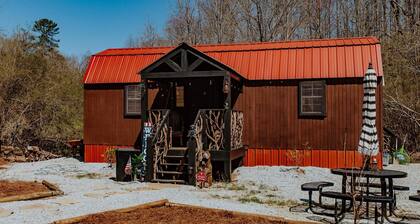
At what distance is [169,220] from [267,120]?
757 cm

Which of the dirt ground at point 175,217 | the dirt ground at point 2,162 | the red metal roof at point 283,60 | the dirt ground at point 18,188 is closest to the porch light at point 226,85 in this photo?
the red metal roof at point 283,60

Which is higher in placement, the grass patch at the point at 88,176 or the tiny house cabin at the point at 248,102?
the tiny house cabin at the point at 248,102

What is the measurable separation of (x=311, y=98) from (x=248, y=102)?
1996mm

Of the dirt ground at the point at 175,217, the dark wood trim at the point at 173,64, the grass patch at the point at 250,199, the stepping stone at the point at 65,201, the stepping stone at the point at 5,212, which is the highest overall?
the dark wood trim at the point at 173,64

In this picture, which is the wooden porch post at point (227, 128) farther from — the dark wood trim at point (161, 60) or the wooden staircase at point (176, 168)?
the dark wood trim at point (161, 60)

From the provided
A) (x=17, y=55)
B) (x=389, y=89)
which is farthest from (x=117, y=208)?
(x=389, y=89)

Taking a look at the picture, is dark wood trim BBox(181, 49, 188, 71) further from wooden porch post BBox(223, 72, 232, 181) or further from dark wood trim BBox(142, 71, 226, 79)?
wooden porch post BBox(223, 72, 232, 181)

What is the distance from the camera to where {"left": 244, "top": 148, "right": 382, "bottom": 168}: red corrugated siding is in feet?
43.1

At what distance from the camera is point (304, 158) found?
532 inches

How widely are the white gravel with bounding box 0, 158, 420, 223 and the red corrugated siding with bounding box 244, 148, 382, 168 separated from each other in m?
0.48

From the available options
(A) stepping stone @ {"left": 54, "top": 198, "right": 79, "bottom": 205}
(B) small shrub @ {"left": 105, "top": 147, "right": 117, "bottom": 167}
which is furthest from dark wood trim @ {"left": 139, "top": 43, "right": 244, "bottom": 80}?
(A) stepping stone @ {"left": 54, "top": 198, "right": 79, "bottom": 205}

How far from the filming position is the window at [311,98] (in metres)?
13.3

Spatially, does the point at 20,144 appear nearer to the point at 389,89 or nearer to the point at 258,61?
the point at 258,61

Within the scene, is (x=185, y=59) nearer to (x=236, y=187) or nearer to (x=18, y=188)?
(x=236, y=187)
